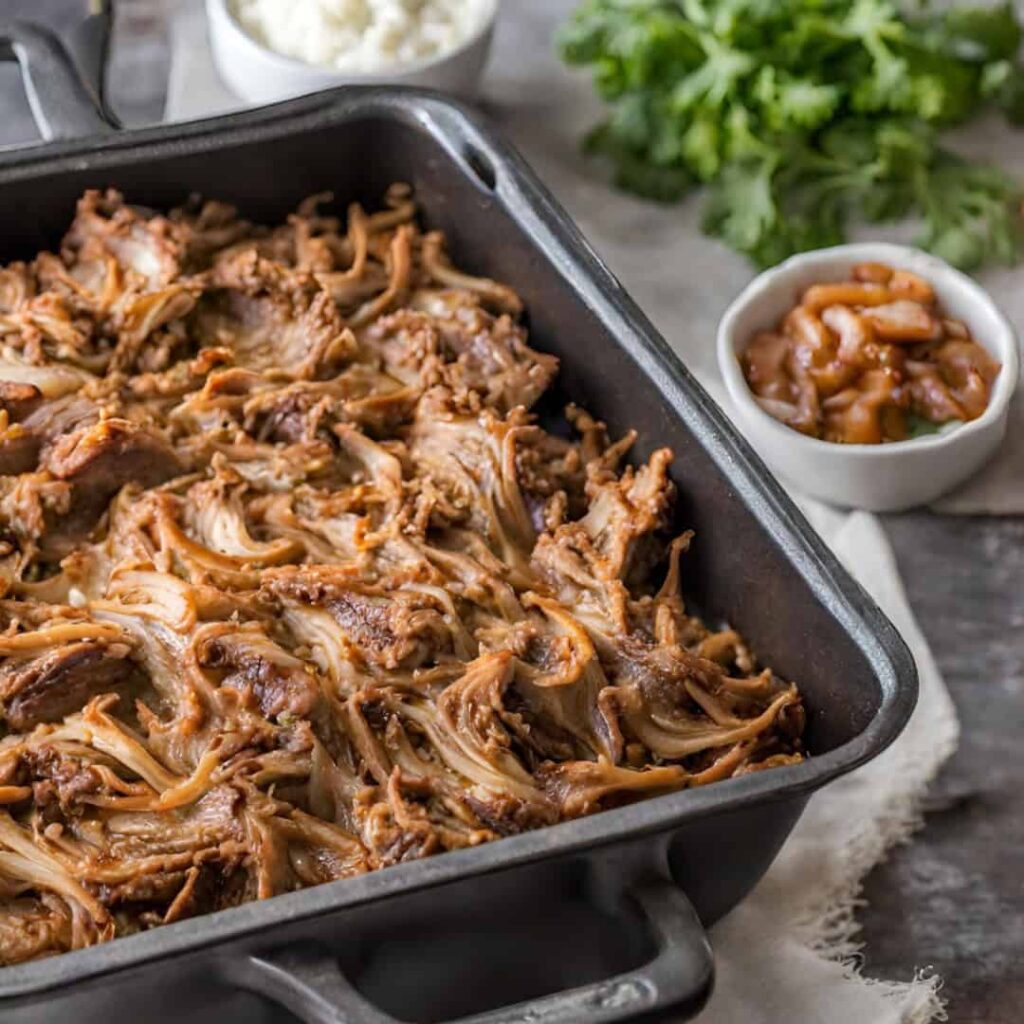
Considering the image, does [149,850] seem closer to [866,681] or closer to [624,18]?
[866,681]

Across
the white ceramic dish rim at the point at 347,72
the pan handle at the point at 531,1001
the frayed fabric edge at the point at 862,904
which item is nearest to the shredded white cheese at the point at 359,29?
the white ceramic dish rim at the point at 347,72

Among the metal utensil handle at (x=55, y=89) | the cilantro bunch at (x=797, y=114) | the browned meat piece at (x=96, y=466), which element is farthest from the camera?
the cilantro bunch at (x=797, y=114)

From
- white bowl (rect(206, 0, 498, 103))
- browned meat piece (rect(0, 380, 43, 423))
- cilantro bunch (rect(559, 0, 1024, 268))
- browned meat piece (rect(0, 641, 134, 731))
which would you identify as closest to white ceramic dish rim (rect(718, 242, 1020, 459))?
cilantro bunch (rect(559, 0, 1024, 268))

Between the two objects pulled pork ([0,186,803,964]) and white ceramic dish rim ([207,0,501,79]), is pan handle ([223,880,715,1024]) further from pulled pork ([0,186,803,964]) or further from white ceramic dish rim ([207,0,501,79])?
white ceramic dish rim ([207,0,501,79])

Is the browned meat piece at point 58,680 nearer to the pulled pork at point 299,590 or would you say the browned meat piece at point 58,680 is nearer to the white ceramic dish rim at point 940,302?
the pulled pork at point 299,590

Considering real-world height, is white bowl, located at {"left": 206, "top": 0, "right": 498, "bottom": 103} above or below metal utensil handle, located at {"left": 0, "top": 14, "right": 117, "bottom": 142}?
below

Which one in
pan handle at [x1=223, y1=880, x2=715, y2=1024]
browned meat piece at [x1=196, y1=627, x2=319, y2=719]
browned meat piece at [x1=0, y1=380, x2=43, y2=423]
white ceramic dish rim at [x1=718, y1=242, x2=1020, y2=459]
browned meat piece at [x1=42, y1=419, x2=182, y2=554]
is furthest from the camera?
white ceramic dish rim at [x1=718, y1=242, x2=1020, y2=459]

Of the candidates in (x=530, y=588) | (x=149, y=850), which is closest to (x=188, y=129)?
(x=530, y=588)
